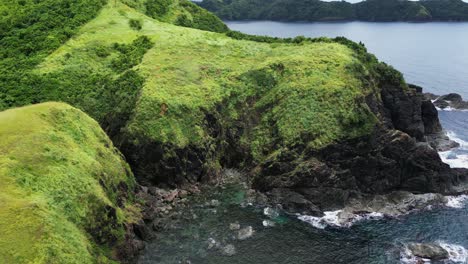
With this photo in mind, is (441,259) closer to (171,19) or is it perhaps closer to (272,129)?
(272,129)

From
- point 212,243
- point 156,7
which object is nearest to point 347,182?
point 212,243

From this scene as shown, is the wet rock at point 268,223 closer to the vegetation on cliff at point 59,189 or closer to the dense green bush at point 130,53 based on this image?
the vegetation on cliff at point 59,189

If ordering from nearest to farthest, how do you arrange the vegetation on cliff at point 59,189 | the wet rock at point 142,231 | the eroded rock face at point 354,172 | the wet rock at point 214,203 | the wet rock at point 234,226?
1. the vegetation on cliff at point 59,189
2. the wet rock at point 142,231
3. the wet rock at point 234,226
4. the wet rock at point 214,203
5. the eroded rock face at point 354,172

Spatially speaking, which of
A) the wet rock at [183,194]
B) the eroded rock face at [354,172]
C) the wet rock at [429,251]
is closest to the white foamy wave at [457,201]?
the eroded rock face at [354,172]

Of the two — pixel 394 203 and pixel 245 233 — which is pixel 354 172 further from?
pixel 245 233

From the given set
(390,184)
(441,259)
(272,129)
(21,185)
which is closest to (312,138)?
(272,129)

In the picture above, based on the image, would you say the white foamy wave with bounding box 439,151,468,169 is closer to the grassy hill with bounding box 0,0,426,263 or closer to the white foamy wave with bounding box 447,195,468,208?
the white foamy wave with bounding box 447,195,468,208

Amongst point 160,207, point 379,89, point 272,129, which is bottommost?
point 160,207
